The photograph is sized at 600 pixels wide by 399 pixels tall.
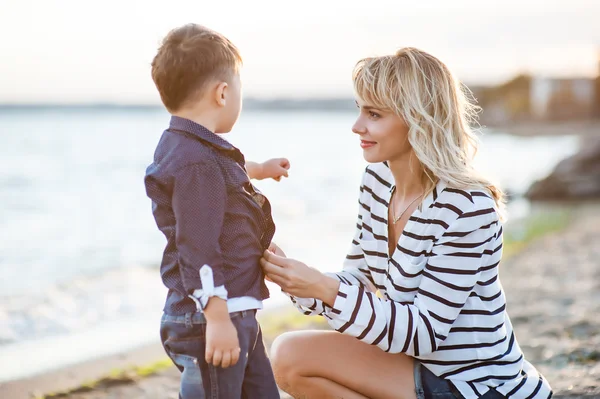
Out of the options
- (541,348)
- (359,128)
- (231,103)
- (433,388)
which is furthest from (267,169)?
(541,348)

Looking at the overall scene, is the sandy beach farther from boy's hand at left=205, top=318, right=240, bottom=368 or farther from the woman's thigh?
boy's hand at left=205, top=318, right=240, bottom=368

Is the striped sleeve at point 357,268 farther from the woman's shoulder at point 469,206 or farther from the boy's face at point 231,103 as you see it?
the boy's face at point 231,103

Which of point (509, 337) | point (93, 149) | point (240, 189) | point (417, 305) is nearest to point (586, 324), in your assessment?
point (509, 337)

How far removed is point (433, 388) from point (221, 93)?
4.25ft

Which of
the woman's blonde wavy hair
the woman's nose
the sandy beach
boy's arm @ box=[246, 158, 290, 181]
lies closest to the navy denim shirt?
boy's arm @ box=[246, 158, 290, 181]

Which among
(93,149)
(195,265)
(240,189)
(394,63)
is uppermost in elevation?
(93,149)

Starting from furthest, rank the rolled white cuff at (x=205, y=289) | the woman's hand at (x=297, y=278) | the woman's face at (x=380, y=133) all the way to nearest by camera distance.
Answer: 1. the woman's face at (x=380, y=133)
2. the woman's hand at (x=297, y=278)
3. the rolled white cuff at (x=205, y=289)

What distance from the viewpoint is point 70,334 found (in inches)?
195

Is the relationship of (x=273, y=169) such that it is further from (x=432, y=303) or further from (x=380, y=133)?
(x=432, y=303)

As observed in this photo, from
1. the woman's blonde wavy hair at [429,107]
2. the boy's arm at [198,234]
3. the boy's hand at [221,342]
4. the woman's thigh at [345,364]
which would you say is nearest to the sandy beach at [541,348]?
the woman's thigh at [345,364]

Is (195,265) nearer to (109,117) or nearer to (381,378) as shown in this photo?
(381,378)

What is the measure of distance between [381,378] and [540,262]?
489 centimetres

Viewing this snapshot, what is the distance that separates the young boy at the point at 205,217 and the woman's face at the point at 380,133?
21.2 inches

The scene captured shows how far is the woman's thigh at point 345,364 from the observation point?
8.27 ft
